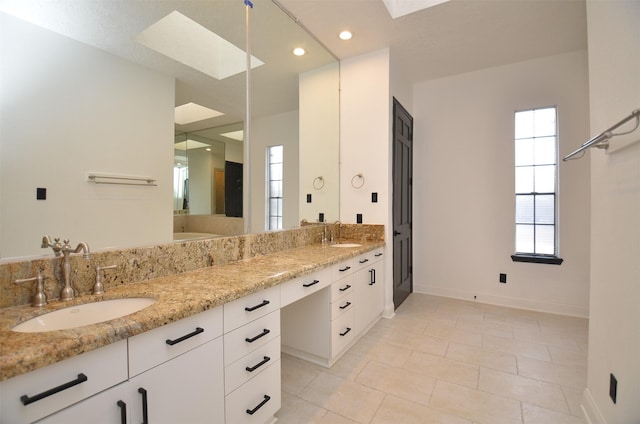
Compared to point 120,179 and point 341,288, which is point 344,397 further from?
point 120,179

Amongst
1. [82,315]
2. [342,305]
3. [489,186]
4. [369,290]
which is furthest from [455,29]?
[82,315]

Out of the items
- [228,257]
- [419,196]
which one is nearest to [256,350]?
[228,257]

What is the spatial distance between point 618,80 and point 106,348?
2.23 m

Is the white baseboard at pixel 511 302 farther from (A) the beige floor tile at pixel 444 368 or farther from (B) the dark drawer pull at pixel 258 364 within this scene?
(B) the dark drawer pull at pixel 258 364

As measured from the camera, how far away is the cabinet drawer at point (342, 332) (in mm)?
2125

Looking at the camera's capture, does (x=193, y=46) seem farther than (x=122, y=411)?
Yes

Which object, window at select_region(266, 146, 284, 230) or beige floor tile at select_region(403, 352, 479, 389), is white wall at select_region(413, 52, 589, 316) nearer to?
beige floor tile at select_region(403, 352, 479, 389)

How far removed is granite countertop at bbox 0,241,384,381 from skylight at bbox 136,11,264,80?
1224mm

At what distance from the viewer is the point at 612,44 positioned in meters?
1.32

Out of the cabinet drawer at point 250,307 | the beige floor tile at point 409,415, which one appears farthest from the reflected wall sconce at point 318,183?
the beige floor tile at point 409,415

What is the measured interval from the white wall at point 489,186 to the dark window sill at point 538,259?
72 mm

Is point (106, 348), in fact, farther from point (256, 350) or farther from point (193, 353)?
point (256, 350)

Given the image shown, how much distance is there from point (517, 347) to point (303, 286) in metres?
2.02

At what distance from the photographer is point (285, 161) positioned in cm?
267
